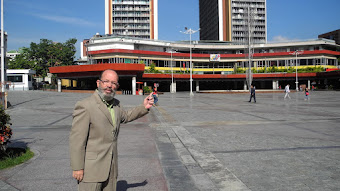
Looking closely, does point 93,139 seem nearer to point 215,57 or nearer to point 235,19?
point 215,57

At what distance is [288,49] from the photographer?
2790 inches

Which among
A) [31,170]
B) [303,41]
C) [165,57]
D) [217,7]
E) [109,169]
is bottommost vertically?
[31,170]

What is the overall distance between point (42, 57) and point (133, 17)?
109 ft

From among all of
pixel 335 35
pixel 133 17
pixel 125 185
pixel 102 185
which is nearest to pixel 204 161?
pixel 125 185

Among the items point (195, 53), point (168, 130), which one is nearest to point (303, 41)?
point (195, 53)

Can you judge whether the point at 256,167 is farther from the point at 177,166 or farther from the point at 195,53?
the point at 195,53

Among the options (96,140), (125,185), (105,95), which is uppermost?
(105,95)

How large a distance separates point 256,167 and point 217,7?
10425 cm

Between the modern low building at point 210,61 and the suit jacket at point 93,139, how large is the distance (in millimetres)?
47948

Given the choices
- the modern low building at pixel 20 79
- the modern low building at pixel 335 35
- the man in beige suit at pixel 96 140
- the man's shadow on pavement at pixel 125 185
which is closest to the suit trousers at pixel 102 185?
the man in beige suit at pixel 96 140

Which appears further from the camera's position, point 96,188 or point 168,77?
point 168,77

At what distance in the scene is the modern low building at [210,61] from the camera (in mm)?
57581

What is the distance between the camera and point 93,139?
8.93ft

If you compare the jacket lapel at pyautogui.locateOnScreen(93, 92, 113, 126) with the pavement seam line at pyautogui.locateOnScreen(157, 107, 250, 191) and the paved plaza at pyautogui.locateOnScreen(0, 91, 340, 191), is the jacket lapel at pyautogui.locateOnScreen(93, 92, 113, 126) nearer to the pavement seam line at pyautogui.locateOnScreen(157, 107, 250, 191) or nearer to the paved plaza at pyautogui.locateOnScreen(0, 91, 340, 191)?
the paved plaza at pyautogui.locateOnScreen(0, 91, 340, 191)
